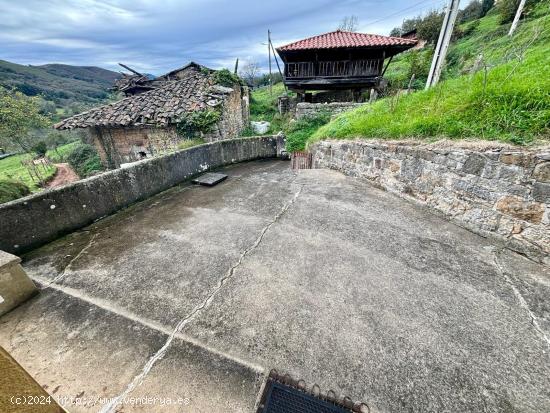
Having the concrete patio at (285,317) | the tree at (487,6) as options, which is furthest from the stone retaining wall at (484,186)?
the tree at (487,6)

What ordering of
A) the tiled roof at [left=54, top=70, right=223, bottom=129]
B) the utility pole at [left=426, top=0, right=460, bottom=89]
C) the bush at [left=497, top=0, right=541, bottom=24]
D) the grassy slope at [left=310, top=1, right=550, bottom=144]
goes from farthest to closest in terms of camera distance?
the bush at [left=497, top=0, right=541, bottom=24], the tiled roof at [left=54, top=70, right=223, bottom=129], the utility pole at [left=426, top=0, right=460, bottom=89], the grassy slope at [left=310, top=1, right=550, bottom=144]

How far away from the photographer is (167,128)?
9758 mm

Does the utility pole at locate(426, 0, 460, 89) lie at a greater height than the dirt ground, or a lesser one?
greater

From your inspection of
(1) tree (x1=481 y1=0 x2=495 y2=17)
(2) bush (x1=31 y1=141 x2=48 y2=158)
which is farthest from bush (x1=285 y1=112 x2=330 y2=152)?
(2) bush (x1=31 y1=141 x2=48 y2=158)

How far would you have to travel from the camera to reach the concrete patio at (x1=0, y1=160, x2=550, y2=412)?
1.48 m

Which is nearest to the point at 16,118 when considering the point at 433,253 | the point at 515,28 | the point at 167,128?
the point at 167,128

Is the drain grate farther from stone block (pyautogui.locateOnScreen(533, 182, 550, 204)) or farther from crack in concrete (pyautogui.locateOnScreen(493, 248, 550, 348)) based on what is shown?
stone block (pyautogui.locateOnScreen(533, 182, 550, 204))

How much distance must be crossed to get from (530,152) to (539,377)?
2.17 m

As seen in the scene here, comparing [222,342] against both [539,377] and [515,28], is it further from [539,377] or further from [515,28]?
[515,28]

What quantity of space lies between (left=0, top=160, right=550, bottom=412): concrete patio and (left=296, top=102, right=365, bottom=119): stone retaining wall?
10960 millimetres

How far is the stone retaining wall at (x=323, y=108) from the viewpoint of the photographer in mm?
12500

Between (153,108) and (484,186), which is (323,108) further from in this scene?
(484,186)

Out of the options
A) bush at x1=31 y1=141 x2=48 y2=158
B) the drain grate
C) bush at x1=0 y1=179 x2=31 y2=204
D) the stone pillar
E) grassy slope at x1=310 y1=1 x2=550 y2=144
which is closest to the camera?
the drain grate

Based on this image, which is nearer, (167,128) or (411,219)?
(411,219)
